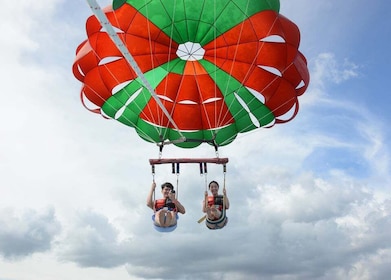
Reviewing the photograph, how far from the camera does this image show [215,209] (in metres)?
9.15

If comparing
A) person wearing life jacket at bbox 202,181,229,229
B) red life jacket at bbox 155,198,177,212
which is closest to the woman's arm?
red life jacket at bbox 155,198,177,212

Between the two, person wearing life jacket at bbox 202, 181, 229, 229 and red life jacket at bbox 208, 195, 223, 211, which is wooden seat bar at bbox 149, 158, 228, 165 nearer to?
person wearing life jacket at bbox 202, 181, 229, 229

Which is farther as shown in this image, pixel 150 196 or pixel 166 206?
pixel 166 206

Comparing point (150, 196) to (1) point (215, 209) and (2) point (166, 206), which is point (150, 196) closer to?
(2) point (166, 206)

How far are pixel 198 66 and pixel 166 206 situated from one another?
3822 mm

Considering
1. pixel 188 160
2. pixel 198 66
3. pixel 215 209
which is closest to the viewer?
pixel 215 209

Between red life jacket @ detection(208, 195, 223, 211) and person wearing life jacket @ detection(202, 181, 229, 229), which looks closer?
person wearing life jacket @ detection(202, 181, 229, 229)

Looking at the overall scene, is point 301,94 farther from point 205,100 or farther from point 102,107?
point 102,107

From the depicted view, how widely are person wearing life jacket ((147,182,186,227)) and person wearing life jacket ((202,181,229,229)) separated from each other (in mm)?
575

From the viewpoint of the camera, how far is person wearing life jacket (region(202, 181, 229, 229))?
9.16 metres

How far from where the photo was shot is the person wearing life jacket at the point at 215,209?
30.0 feet

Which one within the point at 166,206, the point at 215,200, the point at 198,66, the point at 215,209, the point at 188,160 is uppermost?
the point at 198,66

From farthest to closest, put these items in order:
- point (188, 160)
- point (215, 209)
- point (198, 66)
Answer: point (198, 66) → point (188, 160) → point (215, 209)

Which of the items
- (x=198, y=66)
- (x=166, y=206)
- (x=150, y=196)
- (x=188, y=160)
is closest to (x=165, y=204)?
(x=166, y=206)
